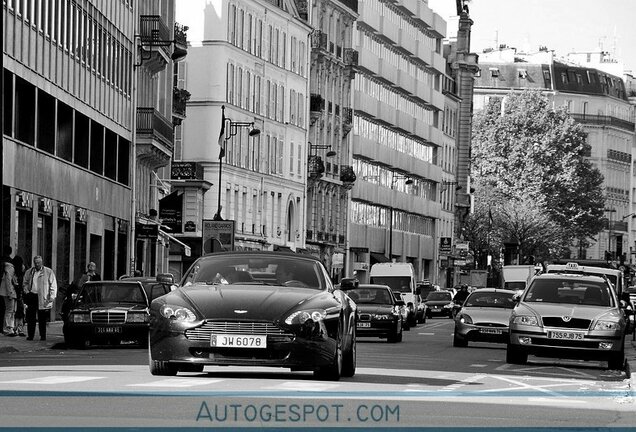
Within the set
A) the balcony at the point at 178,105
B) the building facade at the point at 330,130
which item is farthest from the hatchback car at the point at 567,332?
the building facade at the point at 330,130

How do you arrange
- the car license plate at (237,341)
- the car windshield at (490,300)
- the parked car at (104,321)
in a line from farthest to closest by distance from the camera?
the car windshield at (490,300) → the parked car at (104,321) → the car license plate at (237,341)

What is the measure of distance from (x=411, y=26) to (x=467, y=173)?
24941 millimetres

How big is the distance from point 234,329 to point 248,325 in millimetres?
154

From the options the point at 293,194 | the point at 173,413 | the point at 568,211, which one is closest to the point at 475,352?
the point at 173,413

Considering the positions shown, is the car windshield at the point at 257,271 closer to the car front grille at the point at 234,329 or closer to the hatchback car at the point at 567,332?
the car front grille at the point at 234,329

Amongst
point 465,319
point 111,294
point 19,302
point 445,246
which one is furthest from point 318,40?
point 111,294

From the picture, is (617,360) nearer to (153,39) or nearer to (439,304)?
(153,39)

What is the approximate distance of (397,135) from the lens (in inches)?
5217

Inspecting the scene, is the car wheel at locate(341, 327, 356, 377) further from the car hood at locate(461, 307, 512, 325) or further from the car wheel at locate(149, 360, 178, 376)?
the car hood at locate(461, 307, 512, 325)

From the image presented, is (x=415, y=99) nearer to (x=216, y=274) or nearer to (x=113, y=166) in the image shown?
(x=113, y=166)

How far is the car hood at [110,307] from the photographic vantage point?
39.8 meters

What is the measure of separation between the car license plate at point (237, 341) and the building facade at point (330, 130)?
8880 cm

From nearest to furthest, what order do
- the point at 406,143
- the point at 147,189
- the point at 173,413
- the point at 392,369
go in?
the point at 173,413, the point at 392,369, the point at 147,189, the point at 406,143

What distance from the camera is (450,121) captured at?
153875mm
